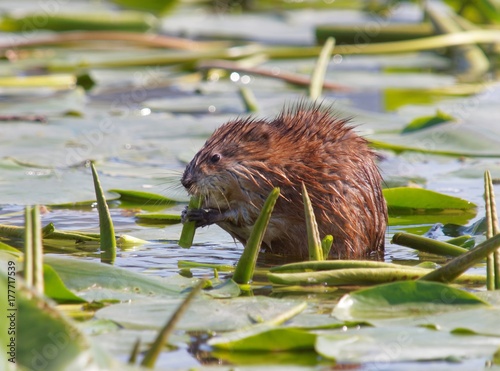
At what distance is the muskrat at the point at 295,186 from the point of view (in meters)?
5.54

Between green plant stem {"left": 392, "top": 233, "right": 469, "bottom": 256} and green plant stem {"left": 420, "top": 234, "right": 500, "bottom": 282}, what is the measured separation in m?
0.64

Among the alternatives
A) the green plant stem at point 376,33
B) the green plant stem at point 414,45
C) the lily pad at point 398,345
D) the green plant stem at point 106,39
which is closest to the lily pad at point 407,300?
the lily pad at point 398,345

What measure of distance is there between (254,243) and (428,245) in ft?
4.17

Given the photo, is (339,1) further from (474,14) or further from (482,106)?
(482,106)

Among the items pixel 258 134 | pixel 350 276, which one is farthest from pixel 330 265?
pixel 258 134

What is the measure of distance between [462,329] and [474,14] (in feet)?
34.9

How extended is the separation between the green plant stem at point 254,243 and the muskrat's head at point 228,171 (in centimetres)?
95

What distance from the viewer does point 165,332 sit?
10.1 ft

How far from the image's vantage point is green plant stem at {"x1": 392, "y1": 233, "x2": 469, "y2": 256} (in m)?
5.07

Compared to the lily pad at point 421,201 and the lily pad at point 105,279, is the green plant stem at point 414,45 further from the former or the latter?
the lily pad at point 105,279

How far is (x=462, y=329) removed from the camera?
383 centimetres

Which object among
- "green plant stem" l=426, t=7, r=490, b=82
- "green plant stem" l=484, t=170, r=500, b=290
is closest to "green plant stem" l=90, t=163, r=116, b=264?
"green plant stem" l=484, t=170, r=500, b=290

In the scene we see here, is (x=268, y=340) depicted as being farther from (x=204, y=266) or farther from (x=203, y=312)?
(x=204, y=266)

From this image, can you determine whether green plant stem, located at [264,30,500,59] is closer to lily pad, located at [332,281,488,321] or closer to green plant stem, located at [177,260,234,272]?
green plant stem, located at [177,260,234,272]
